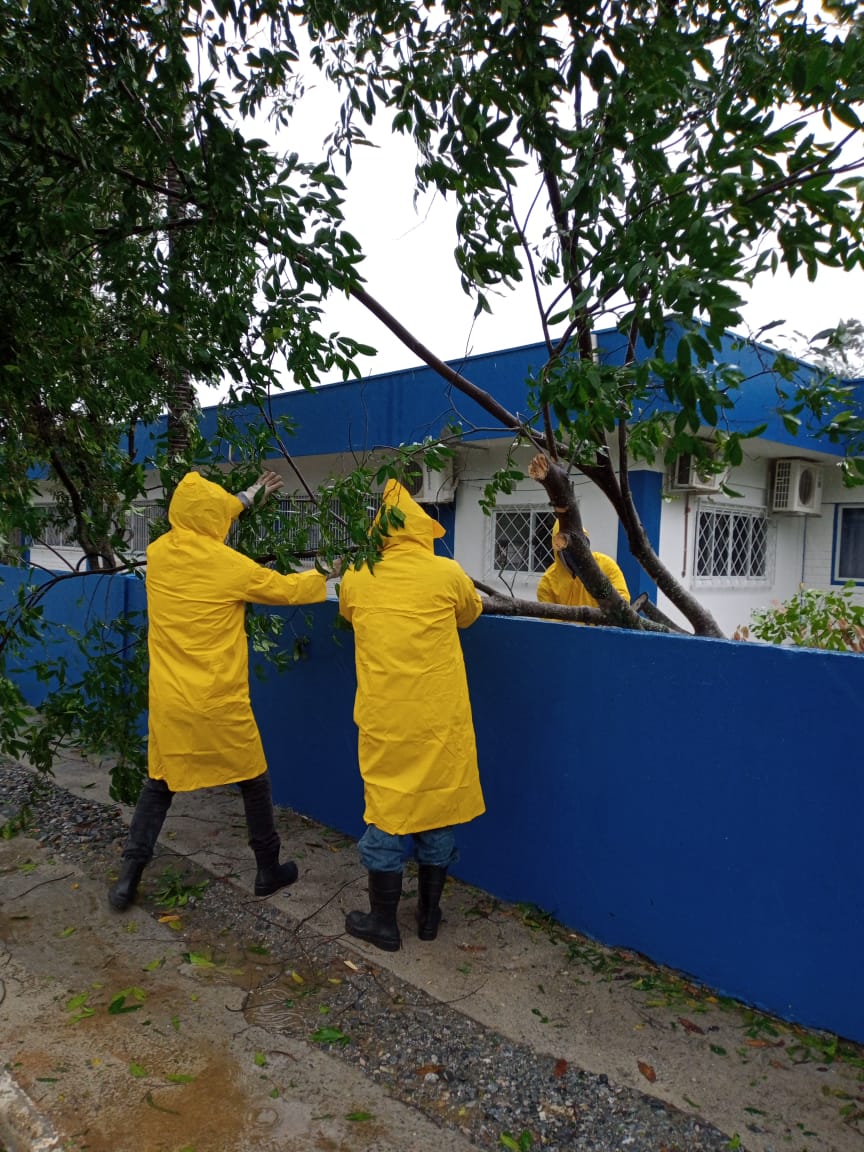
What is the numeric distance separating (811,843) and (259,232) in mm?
3282

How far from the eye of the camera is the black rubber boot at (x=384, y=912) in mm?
3254

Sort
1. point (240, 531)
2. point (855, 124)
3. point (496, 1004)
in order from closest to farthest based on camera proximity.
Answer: point (855, 124), point (496, 1004), point (240, 531)

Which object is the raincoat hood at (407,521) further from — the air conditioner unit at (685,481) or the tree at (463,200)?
A: the air conditioner unit at (685,481)

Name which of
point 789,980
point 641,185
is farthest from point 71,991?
point 641,185

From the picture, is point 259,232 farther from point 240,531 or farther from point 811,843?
point 811,843

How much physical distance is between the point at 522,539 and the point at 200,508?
5.84 metres

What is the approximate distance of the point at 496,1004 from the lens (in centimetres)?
289

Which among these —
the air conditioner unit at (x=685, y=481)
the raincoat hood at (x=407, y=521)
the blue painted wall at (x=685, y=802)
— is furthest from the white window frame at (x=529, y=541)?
the raincoat hood at (x=407, y=521)

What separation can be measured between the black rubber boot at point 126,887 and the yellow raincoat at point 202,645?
1.34 feet

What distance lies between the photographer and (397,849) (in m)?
3.23

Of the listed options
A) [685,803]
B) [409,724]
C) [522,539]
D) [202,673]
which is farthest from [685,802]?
[522,539]

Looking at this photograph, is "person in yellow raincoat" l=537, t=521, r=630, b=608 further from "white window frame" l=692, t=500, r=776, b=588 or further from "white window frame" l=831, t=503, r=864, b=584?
"white window frame" l=831, t=503, r=864, b=584

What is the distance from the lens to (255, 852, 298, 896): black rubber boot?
148 inches

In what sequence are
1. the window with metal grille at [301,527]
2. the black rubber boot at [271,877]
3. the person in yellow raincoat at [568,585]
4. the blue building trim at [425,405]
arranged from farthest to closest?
1. the blue building trim at [425,405]
2. the person in yellow raincoat at [568,585]
3. the window with metal grille at [301,527]
4. the black rubber boot at [271,877]
